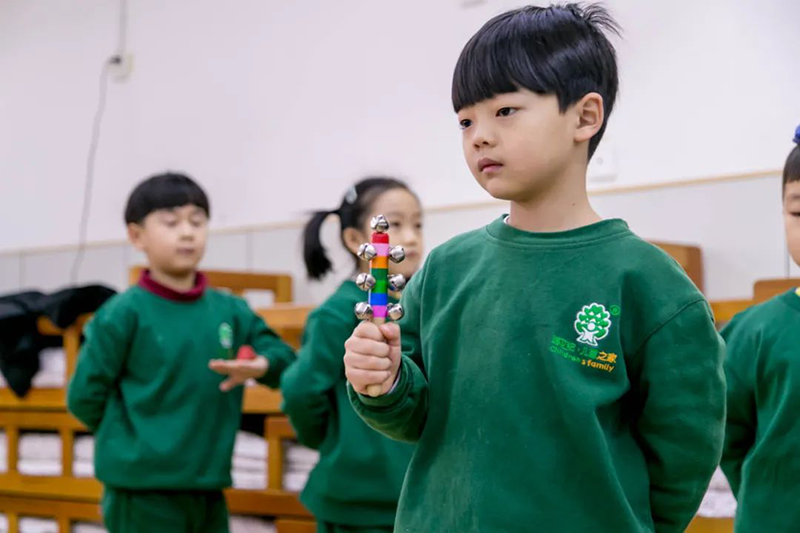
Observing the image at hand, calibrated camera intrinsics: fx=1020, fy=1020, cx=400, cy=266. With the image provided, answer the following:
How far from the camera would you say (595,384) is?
106 centimetres

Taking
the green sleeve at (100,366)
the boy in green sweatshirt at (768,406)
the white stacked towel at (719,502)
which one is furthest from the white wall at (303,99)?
the green sleeve at (100,366)

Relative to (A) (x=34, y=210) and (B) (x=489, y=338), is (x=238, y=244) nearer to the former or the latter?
(A) (x=34, y=210)

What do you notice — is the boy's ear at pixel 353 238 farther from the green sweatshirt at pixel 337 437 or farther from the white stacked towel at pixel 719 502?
the white stacked towel at pixel 719 502

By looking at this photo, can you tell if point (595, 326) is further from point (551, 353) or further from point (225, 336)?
point (225, 336)

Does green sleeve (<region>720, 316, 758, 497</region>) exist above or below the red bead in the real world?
below

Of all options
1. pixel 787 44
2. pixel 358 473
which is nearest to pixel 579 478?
pixel 358 473

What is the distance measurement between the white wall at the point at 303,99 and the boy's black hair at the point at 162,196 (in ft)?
2.77

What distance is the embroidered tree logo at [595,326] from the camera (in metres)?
1.05

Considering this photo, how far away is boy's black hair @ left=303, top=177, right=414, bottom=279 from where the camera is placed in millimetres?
2178

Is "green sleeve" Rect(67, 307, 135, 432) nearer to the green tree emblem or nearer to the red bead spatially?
the green tree emblem

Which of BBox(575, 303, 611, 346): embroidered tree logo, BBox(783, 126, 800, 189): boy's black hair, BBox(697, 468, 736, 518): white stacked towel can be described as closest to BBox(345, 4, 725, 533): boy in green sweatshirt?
BBox(575, 303, 611, 346): embroidered tree logo

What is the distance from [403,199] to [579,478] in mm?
1163

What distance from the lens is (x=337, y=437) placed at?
205cm

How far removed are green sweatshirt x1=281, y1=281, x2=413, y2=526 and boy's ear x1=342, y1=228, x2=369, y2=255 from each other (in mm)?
128
